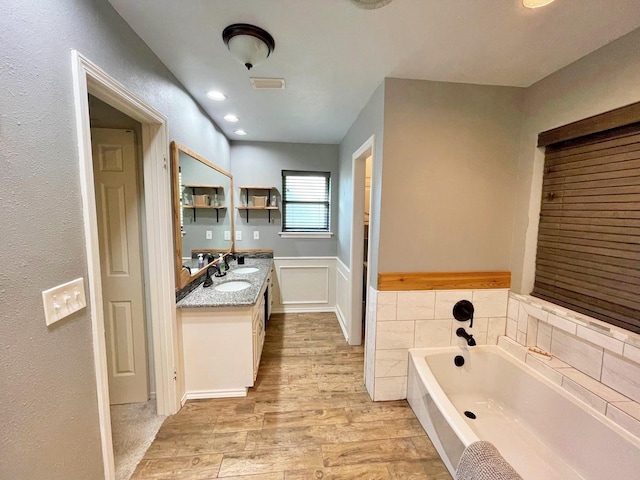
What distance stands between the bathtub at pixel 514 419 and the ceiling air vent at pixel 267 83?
90.8 inches

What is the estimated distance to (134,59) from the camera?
1409 millimetres

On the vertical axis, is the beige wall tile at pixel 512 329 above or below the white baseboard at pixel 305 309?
above

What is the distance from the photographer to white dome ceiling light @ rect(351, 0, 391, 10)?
1133mm

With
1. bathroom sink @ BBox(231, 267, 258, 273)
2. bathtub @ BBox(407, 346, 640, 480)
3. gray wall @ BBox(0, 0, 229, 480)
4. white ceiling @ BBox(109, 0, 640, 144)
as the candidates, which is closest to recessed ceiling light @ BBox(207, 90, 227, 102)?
white ceiling @ BBox(109, 0, 640, 144)

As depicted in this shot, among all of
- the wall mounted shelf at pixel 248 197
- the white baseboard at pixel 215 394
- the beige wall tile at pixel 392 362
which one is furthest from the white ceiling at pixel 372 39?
the white baseboard at pixel 215 394

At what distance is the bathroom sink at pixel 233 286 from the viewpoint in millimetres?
2441

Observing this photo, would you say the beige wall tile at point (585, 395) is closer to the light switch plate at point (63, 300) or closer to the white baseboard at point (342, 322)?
the white baseboard at point (342, 322)

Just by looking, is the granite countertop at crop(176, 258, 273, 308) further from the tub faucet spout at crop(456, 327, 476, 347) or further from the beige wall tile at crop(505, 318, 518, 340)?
the beige wall tile at crop(505, 318, 518, 340)

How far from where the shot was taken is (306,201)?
12.3ft

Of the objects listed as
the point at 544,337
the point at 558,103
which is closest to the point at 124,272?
the point at 544,337

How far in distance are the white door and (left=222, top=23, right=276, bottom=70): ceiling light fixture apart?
98cm

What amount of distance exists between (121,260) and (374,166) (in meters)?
2.06

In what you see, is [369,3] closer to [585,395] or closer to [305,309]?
[585,395]

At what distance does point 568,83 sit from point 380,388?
2.50 meters
